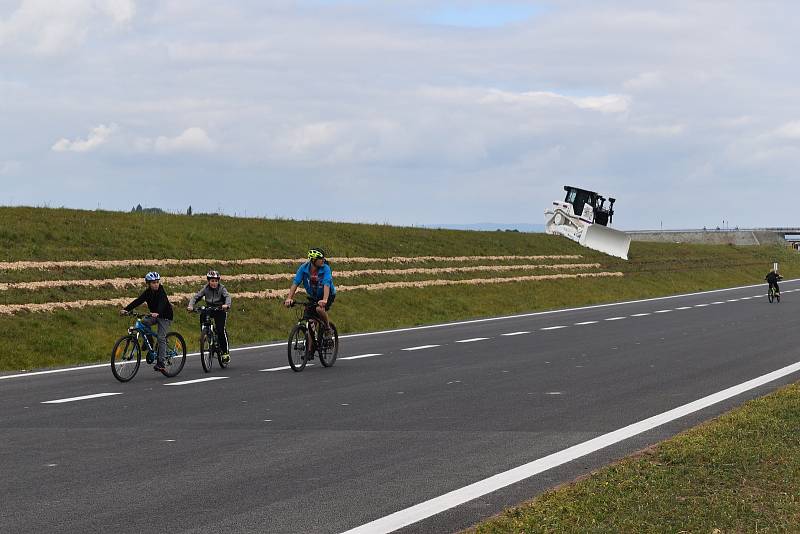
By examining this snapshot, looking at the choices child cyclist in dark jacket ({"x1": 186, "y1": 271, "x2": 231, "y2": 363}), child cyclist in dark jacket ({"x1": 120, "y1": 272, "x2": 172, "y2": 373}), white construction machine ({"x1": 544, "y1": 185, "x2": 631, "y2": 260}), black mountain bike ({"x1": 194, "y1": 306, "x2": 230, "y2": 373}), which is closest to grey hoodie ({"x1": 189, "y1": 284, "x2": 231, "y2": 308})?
child cyclist in dark jacket ({"x1": 186, "y1": 271, "x2": 231, "y2": 363})

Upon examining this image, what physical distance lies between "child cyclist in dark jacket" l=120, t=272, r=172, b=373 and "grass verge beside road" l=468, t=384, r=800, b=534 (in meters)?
8.98

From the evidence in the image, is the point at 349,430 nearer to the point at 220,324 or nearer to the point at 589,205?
the point at 220,324

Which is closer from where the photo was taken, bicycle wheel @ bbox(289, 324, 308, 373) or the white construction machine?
bicycle wheel @ bbox(289, 324, 308, 373)

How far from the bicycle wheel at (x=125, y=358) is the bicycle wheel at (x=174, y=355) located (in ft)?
1.42

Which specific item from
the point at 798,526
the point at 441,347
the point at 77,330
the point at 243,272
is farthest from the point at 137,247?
the point at 798,526

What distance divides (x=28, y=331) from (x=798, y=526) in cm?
1976

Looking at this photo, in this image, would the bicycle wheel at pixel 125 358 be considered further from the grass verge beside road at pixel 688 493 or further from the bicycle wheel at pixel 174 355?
the grass verge beside road at pixel 688 493

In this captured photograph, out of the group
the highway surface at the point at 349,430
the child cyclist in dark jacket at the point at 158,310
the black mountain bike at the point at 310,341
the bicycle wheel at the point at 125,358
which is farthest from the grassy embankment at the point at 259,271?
the black mountain bike at the point at 310,341

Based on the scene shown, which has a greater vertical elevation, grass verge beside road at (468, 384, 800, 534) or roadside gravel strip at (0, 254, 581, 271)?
roadside gravel strip at (0, 254, 581, 271)

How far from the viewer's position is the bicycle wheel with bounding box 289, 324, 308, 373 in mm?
17844

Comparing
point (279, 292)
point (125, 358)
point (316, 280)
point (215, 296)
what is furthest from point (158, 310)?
point (279, 292)

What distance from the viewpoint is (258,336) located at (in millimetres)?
28578

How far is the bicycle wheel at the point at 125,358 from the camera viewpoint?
16547mm

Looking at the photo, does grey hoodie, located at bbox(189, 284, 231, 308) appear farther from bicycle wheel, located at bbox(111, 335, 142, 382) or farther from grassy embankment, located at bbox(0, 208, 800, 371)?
grassy embankment, located at bbox(0, 208, 800, 371)
